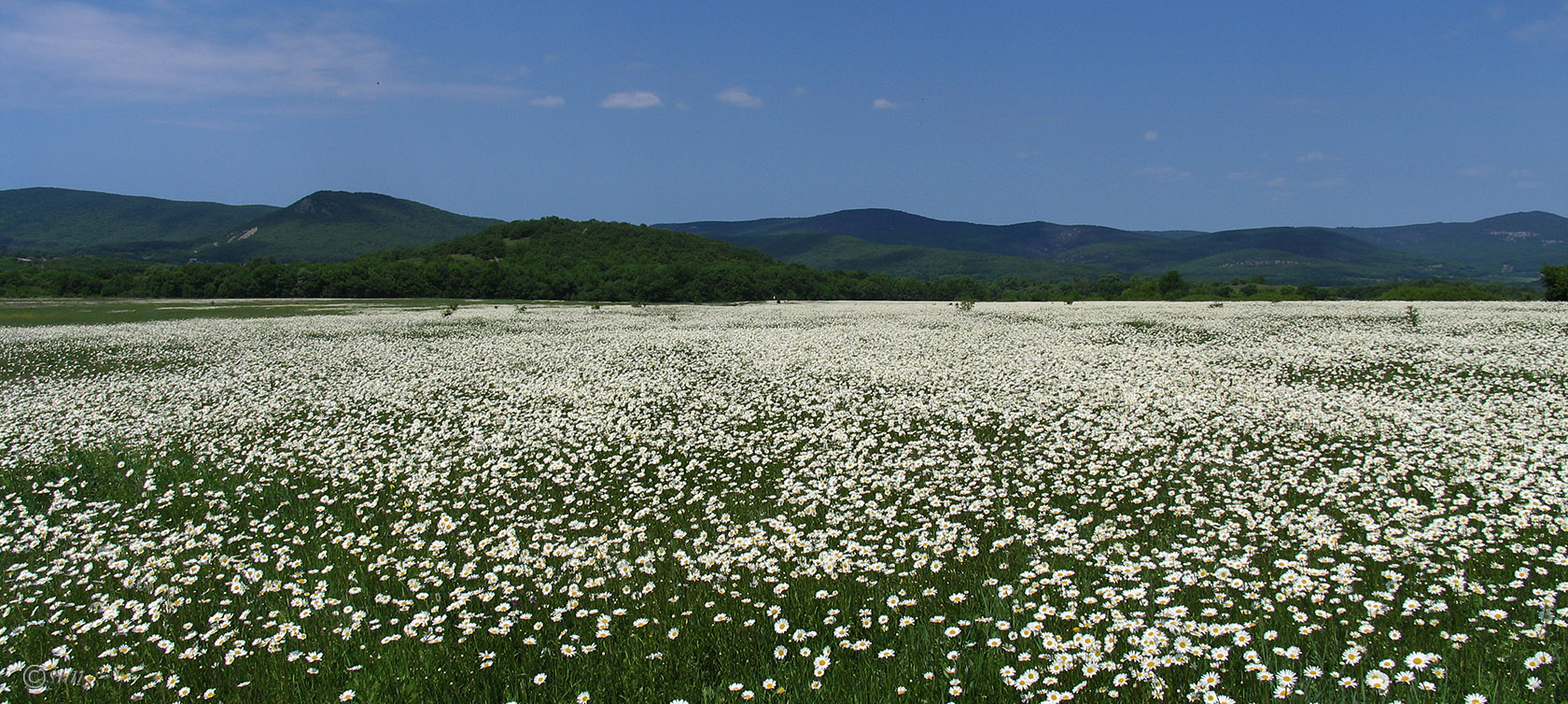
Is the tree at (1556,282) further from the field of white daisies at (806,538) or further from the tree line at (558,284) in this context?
the field of white daisies at (806,538)

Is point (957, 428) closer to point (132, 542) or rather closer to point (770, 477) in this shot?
point (770, 477)

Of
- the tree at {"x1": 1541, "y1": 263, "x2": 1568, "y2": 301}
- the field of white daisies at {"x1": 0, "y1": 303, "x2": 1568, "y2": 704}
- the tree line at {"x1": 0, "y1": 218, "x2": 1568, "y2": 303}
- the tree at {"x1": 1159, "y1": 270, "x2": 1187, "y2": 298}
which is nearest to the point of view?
the field of white daisies at {"x1": 0, "y1": 303, "x2": 1568, "y2": 704}

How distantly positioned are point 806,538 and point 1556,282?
182 ft

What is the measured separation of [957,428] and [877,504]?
3914 mm

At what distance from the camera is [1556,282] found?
42250mm

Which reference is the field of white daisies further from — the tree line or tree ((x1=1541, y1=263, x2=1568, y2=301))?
the tree line

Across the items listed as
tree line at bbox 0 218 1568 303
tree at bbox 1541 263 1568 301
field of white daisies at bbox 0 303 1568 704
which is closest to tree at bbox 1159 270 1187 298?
tree line at bbox 0 218 1568 303

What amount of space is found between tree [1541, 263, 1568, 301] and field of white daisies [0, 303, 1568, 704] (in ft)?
117

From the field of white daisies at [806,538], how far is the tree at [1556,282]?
1402 inches

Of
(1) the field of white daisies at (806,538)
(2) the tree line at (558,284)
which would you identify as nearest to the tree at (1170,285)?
(2) the tree line at (558,284)

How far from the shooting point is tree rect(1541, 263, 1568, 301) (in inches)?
1636

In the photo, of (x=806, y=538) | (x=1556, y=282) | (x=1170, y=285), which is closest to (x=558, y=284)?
(x=1170, y=285)

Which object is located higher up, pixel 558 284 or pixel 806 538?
pixel 558 284

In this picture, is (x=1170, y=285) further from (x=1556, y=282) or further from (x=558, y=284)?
(x=558, y=284)
